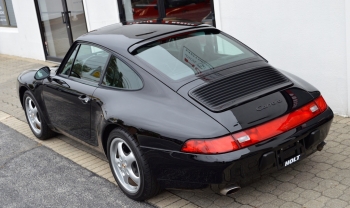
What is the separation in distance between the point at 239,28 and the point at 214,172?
395cm

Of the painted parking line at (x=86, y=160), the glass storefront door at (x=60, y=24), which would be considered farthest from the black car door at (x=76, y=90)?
the glass storefront door at (x=60, y=24)

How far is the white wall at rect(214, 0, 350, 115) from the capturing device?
19.0 feet

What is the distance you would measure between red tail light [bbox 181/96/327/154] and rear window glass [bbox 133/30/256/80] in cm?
79

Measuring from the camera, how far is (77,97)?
499 cm

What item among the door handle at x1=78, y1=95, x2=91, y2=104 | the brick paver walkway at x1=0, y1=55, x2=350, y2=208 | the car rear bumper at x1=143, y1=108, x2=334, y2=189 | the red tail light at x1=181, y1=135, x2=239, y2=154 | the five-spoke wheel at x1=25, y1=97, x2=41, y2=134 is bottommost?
the brick paver walkway at x1=0, y1=55, x2=350, y2=208

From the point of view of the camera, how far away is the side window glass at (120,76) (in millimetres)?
4336

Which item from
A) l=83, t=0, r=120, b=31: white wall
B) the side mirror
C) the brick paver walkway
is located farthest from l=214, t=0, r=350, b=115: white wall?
l=83, t=0, r=120, b=31: white wall

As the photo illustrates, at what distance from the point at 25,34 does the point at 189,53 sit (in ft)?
34.2

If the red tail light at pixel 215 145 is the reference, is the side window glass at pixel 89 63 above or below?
above

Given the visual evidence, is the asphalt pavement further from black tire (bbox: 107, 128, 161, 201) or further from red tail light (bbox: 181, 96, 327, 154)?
red tail light (bbox: 181, 96, 327, 154)

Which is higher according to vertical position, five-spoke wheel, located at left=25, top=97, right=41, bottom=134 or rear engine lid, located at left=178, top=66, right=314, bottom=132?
rear engine lid, located at left=178, top=66, right=314, bottom=132

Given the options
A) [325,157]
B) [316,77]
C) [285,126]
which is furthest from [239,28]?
[285,126]

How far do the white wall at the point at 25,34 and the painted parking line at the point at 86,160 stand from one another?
606 centimetres

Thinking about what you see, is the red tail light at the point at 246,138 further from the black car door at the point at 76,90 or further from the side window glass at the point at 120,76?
the black car door at the point at 76,90
